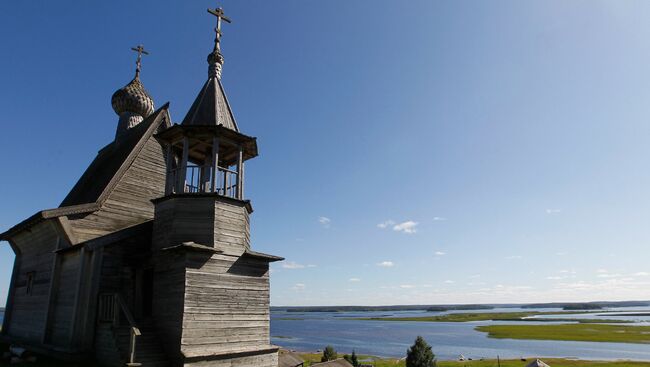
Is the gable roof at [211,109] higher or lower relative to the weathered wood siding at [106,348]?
higher

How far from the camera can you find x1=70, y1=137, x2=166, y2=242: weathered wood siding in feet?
49.7

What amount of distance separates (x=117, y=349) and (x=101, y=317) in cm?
185

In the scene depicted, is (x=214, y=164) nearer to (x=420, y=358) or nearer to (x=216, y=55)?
(x=216, y=55)

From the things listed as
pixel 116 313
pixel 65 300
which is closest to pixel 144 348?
pixel 116 313

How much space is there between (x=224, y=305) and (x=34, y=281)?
9764 mm

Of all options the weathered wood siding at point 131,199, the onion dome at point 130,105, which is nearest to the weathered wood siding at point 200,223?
the weathered wood siding at point 131,199

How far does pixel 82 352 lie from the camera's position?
1267 cm

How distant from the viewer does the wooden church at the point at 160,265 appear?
12273 millimetres

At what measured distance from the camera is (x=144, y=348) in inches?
464

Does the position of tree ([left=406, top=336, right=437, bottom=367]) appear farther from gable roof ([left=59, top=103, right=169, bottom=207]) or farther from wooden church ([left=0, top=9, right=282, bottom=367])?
gable roof ([left=59, top=103, right=169, bottom=207])

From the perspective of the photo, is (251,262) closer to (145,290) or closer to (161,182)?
(145,290)

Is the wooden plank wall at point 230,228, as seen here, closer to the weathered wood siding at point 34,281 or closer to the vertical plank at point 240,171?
the vertical plank at point 240,171

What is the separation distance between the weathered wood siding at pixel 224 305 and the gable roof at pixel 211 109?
201 inches

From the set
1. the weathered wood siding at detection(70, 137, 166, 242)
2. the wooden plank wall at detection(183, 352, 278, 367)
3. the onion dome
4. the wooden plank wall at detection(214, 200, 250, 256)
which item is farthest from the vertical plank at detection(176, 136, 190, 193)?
the onion dome
